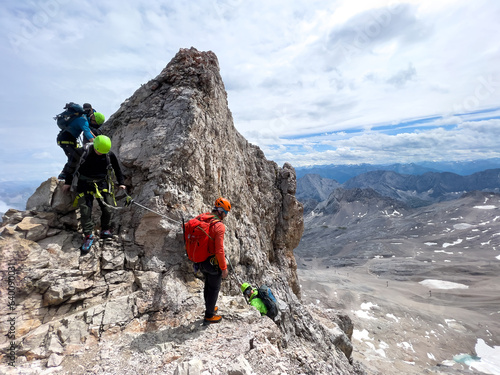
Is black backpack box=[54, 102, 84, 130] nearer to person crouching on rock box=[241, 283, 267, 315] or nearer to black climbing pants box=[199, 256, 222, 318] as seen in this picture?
black climbing pants box=[199, 256, 222, 318]

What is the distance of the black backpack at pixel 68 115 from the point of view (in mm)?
9625

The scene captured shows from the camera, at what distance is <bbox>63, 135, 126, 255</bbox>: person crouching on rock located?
8.84m

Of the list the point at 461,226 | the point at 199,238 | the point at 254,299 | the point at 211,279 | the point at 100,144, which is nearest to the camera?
the point at 199,238

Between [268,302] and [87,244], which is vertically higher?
[87,244]

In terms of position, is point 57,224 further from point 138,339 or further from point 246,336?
point 246,336

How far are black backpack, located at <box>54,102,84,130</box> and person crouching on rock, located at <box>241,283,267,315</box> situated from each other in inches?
365

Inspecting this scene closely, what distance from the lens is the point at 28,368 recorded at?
6.16 meters

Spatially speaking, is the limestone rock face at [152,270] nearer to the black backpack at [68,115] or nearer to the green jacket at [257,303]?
the green jacket at [257,303]

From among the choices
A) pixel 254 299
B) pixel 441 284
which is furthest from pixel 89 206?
pixel 441 284

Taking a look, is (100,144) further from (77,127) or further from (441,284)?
(441,284)

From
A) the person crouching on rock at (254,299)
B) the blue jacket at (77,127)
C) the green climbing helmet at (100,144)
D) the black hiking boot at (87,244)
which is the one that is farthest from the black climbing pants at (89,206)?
the person crouching on rock at (254,299)

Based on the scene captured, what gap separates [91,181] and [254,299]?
7.52 meters

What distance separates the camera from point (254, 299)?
35.2 ft

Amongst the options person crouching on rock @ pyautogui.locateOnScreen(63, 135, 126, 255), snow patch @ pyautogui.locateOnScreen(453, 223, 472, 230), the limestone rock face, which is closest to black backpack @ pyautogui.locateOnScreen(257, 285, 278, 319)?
the limestone rock face
